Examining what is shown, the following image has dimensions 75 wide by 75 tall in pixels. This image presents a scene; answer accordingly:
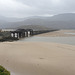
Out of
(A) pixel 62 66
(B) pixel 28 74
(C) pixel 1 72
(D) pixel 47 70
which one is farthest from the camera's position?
(A) pixel 62 66

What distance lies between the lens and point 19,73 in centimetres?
590

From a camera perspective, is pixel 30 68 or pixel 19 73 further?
pixel 30 68

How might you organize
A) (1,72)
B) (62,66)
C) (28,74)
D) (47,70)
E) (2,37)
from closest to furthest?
1. (1,72)
2. (28,74)
3. (47,70)
4. (62,66)
5. (2,37)

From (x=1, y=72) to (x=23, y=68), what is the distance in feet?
8.53

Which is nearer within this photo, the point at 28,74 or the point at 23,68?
the point at 28,74

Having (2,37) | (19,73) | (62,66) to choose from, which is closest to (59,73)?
(62,66)

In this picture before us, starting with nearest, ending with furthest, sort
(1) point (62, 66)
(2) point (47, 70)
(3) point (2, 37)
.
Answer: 1. (2) point (47, 70)
2. (1) point (62, 66)
3. (3) point (2, 37)

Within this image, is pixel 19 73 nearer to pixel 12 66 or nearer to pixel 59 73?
pixel 12 66

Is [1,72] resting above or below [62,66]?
above

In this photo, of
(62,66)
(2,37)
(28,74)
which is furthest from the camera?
(2,37)

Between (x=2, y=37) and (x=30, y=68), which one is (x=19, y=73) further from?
(x=2, y=37)

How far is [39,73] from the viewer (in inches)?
233

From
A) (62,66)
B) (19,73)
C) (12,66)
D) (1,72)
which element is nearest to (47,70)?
(62,66)

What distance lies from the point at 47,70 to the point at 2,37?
65.2 feet
